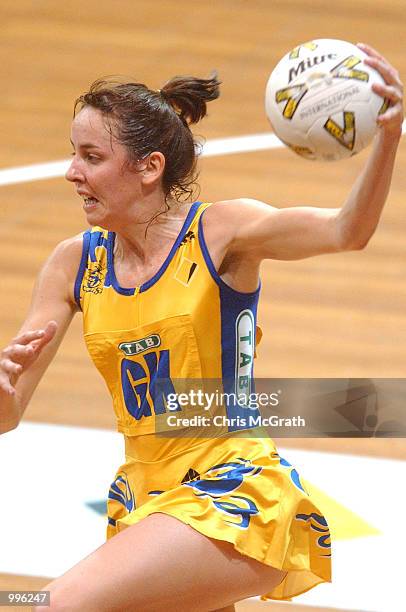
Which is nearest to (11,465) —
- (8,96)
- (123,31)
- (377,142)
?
(377,142)

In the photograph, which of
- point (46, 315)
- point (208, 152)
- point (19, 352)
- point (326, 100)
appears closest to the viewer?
point (326, 100)

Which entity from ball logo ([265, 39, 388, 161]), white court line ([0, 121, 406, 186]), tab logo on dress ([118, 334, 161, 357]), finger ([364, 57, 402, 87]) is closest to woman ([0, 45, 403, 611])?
tab logo on dress ([118, 334, 161, 357])

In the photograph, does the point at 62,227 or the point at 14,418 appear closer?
the point at 14,418

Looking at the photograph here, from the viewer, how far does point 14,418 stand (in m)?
3.74

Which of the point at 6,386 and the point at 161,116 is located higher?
the point at 161,116

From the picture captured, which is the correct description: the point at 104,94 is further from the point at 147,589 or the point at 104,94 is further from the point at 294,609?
the point at 294,609

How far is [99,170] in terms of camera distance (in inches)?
145

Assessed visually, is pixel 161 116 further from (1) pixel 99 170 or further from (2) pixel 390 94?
(2) pixel 390 94

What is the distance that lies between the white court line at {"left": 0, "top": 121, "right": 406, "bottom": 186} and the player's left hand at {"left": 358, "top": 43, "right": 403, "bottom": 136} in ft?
17.9

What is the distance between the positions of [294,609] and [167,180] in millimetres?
1818

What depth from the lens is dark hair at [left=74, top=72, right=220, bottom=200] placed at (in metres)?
3.73

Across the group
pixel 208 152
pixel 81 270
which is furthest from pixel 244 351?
pixel 208 152

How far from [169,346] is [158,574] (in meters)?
0.70

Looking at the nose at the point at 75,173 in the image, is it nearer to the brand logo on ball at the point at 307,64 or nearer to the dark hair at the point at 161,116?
the dark hair at the point at 161,116
